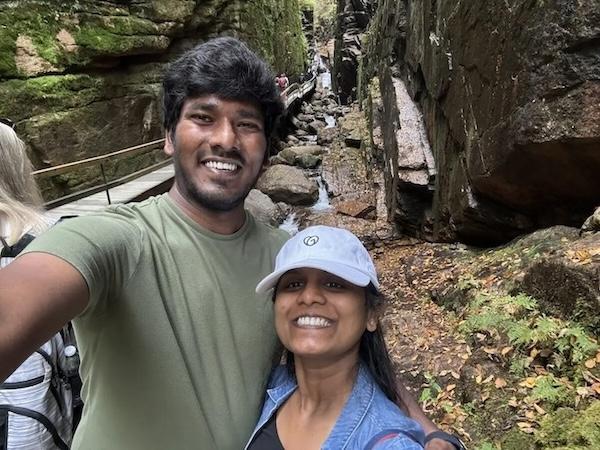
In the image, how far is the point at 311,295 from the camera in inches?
69.1

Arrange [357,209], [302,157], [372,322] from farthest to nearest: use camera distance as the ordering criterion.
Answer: [302,157] < [357,209] < [372,322]

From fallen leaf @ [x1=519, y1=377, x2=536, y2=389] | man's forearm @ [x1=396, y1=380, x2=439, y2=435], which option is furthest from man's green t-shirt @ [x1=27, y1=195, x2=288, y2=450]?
fallen leaf @ [x1=519, y1=377, x2=536, y2=389]

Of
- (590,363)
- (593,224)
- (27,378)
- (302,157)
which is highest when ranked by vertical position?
(27,378)

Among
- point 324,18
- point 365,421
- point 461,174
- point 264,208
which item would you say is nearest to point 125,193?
point 264,208

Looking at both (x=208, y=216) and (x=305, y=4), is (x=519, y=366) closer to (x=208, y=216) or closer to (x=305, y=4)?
(x=208, y=216)

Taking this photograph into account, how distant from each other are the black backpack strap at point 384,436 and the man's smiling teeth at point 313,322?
0.43 metres

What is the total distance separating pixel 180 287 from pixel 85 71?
12898 mm

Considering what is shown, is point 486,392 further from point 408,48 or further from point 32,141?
point 408,48

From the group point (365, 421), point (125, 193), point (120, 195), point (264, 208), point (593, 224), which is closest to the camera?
point (365, 421)

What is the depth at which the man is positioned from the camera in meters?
1.34

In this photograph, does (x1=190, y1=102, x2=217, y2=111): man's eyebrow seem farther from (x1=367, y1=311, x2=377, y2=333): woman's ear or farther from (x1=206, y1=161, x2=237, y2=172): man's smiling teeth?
(x1=367, y1=311, x2=377, y2=333): woman's ear

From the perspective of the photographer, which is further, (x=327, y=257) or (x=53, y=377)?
(x=53, y=377)

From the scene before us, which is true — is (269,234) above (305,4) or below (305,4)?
below

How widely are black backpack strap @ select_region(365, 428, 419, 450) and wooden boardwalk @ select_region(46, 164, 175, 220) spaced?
7825 mm
